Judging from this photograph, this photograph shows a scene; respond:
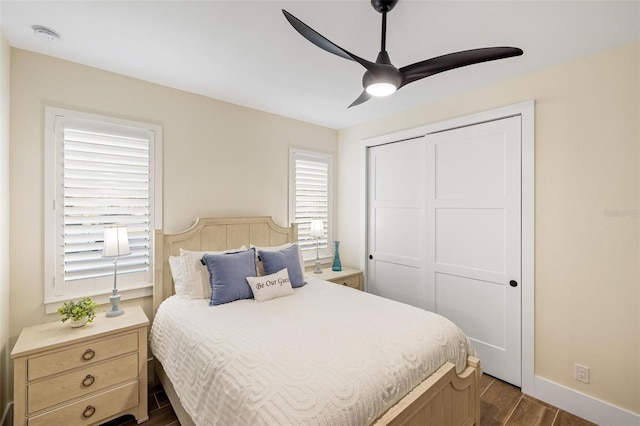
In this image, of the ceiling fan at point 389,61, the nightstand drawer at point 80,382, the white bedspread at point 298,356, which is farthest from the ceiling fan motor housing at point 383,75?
the nightstand drawer at point 80,382

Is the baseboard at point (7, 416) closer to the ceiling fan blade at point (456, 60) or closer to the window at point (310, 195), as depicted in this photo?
the window at point (310, 195)

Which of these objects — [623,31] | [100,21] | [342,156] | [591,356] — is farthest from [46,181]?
[591,356]

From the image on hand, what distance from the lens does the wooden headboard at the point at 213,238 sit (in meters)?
2.50

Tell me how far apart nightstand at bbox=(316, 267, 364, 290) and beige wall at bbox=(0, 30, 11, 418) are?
2476 mm

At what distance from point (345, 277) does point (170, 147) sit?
2287mm

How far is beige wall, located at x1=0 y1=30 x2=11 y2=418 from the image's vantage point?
5.93 feet

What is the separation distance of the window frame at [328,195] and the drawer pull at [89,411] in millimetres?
2304

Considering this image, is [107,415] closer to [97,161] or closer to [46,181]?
[46,181]

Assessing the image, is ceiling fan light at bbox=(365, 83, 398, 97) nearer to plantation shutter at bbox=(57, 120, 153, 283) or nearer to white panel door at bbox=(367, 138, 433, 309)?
white panel door at bbox=(367, 138, 433, 309)

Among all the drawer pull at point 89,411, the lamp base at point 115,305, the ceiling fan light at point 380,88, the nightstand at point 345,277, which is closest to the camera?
the ceiling fan light at point 380,88

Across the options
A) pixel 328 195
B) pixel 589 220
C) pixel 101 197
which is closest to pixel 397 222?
pixel 328 195

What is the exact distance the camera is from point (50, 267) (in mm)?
2115

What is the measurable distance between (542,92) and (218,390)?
9.94 ft

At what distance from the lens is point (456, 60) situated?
150 centimetres
